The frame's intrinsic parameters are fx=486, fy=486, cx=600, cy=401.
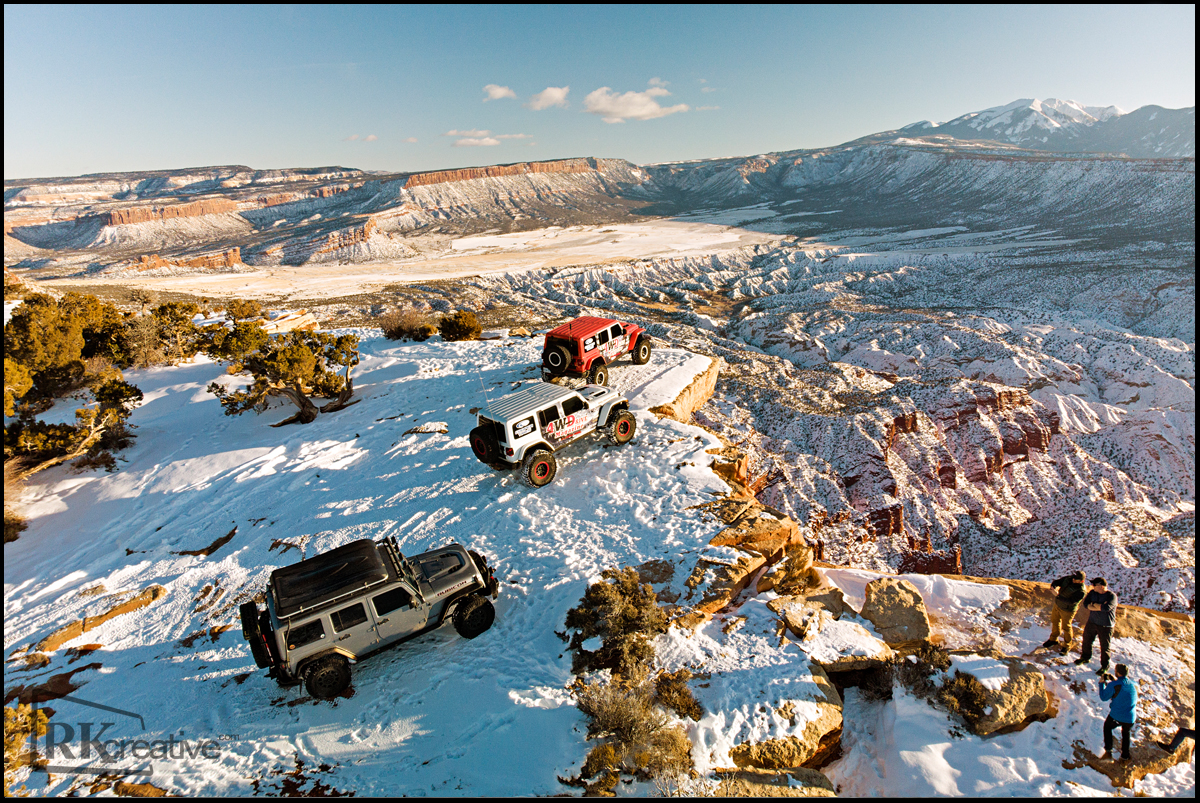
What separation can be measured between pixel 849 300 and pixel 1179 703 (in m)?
49.9

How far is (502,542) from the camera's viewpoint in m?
10.9

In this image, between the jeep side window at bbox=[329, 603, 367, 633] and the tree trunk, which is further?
the tree trunk

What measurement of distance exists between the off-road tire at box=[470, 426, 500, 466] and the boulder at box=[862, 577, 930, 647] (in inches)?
348

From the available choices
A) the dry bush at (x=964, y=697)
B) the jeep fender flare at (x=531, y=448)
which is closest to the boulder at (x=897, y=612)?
the dry bush at (x=964, y=697)

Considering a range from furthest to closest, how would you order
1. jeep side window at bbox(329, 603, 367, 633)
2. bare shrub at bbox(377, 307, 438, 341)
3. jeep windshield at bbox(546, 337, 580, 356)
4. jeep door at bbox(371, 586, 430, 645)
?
bare shrub at bbox(377, 307, 438, 341), jeep windshield at bbox(546, 337, 580, 356), jeep door at bbox(371, 586, 430, 645), jeep side window at bbox(329, 603, 367, 633)

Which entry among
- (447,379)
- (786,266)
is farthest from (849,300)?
(447,379)

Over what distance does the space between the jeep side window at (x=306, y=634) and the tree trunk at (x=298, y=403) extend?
12425 millimetres

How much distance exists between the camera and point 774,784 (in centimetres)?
660

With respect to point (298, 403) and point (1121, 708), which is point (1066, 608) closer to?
point (1121, 708)

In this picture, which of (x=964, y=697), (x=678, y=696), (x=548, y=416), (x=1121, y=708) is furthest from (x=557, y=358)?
(x=1121, y=708)

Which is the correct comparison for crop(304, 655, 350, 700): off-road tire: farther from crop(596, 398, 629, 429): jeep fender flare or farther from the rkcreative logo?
crop(596, 398, 629, 429): jeep fender flare

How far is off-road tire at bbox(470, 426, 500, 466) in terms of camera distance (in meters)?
12.1

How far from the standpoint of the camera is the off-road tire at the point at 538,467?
39.8 ft

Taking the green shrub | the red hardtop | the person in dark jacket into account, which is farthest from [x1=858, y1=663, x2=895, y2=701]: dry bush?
the green shrub
